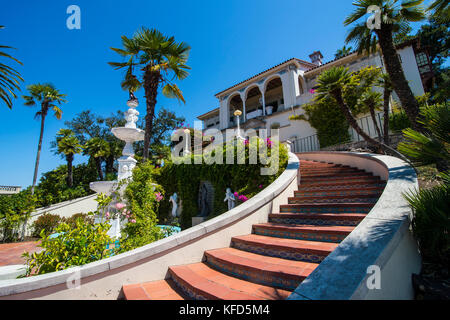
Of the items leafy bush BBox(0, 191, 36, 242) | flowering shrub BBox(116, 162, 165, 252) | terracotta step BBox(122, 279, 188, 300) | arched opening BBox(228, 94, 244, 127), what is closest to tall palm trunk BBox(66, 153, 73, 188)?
leafy bush BBox(0, 191, 36, 242)

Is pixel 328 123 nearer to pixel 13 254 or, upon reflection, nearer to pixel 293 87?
pixel 293 87

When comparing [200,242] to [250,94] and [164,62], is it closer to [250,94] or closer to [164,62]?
[164,62]

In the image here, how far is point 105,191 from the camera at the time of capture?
26.1 ft

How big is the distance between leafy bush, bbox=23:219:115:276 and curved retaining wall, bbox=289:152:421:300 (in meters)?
3.10

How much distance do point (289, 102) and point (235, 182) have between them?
42.1 ft

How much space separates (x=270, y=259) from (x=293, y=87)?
1787 centimetres

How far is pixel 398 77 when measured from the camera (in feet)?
17.8

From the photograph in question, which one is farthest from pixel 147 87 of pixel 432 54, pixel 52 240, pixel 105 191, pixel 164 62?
pixel 432 54

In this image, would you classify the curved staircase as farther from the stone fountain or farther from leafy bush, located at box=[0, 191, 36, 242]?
leafy bush, located at box=[0, 191, 36, 242]

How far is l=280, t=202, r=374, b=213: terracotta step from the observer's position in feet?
12.8

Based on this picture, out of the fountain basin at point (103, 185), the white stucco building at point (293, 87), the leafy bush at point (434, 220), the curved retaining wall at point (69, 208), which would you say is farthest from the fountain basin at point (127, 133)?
the curved retaining wall at point (69, 208)

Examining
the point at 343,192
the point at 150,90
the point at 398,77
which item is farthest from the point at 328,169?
the point at 150,90

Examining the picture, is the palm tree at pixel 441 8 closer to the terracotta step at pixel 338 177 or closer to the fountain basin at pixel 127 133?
the terracotta step at pixel 338 177

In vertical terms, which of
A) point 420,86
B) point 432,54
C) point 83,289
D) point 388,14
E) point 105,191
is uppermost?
point 432,54
